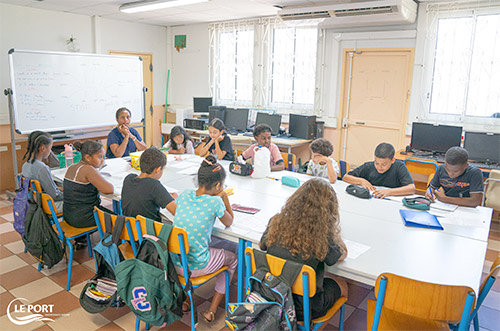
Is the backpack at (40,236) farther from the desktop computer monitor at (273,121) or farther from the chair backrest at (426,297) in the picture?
the desktop computer monitor at (273,121)

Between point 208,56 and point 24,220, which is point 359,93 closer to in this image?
point 208,56

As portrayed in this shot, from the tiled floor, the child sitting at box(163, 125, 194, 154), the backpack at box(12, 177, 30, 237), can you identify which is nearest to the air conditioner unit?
the child sitting at box(163, 125, 194, 154)

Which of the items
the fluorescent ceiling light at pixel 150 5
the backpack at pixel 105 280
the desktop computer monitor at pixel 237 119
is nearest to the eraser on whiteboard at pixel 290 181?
the backpack at pixel 105 280

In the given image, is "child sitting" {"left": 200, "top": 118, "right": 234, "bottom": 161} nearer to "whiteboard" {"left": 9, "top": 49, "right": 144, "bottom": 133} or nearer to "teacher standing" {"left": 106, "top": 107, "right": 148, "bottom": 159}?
"teacher standing" {"left": 106, "top": 107, "right": 148, "bottom": 159}

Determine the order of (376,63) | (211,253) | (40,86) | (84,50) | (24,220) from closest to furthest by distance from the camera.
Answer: (211,253), (24,220), (40,86), (376,63), (84,50)

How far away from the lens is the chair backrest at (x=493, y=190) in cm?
422

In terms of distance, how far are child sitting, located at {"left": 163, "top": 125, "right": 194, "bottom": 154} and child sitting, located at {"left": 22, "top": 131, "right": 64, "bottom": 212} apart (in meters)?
1.35

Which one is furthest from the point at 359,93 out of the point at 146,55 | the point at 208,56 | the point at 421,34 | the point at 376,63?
the point at 146,55

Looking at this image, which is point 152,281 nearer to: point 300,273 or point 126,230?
point 126,230

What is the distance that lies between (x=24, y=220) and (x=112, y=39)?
494 centimetres

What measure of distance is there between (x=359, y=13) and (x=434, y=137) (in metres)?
1.94

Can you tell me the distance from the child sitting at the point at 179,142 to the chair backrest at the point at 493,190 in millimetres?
3393

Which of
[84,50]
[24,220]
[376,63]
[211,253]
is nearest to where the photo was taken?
[211,253]

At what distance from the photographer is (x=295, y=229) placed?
194 centimetres
